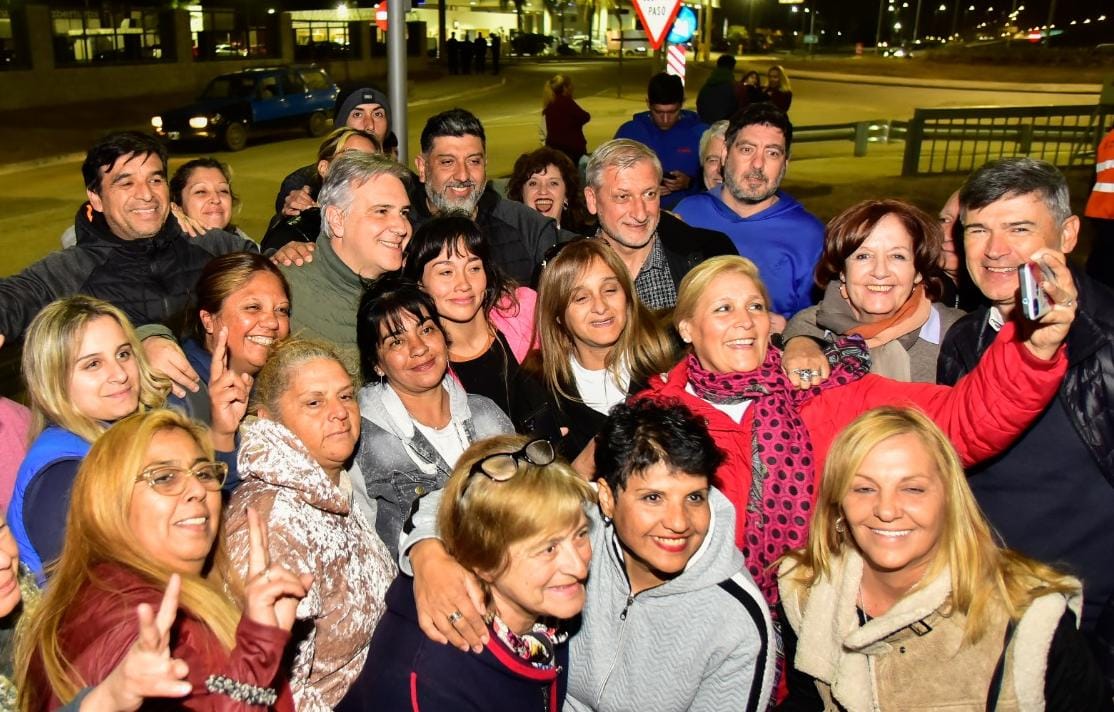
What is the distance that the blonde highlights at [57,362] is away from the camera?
3.47 m

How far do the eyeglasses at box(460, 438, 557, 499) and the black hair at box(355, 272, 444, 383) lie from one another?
1.33 m

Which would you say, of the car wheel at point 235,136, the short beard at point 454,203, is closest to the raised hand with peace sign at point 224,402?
the short beard at point 454,203

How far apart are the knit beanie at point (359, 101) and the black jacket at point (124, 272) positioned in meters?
2.93

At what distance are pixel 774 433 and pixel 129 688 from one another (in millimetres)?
2421

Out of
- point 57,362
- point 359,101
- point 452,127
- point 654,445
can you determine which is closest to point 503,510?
point 654,445

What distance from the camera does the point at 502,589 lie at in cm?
286

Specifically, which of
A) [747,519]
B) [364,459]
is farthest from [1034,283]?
[364,459]

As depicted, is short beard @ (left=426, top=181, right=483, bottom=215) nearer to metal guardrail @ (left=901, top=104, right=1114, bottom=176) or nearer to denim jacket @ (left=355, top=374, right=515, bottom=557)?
denim jacket @ (left=355, top=374, right=515, bottom=557)

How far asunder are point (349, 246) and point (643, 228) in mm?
1698

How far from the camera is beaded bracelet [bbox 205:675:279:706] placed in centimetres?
237

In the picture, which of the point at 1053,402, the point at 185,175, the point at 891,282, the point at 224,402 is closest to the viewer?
the point at 1053,402

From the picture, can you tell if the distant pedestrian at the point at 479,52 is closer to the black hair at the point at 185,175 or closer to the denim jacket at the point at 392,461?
the black hair at the point at 185,175

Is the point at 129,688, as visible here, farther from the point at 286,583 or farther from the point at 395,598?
the point at 395,598

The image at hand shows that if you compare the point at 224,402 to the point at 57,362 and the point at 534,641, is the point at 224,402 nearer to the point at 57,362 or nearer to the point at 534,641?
the point at 57,362
